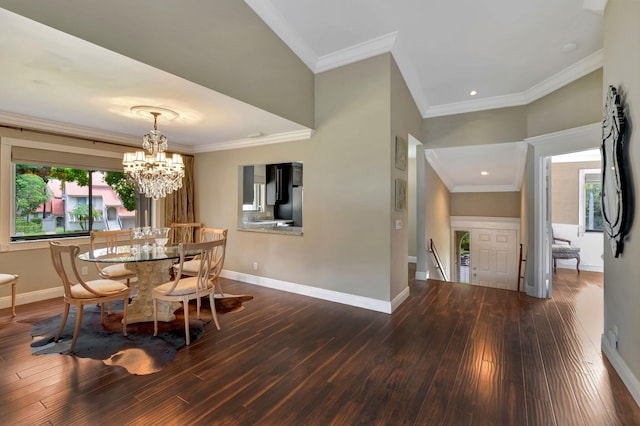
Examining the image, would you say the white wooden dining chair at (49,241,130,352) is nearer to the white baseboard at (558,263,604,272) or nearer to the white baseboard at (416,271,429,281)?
the white baseboard at (416,271,429,281)

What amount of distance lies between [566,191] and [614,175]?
538 cm

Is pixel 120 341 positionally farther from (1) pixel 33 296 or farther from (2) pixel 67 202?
(2) pixel 67 202

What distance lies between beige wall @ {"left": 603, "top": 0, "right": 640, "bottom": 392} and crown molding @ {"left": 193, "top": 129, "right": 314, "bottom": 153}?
317 centimetres

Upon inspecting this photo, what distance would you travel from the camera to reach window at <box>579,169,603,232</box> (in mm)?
6098

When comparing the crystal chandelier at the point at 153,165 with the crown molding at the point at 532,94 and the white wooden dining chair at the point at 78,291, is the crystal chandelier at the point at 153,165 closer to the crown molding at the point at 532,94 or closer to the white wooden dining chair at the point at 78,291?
the white wooden dining chair at the point at 78,291

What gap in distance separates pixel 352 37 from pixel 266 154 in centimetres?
218

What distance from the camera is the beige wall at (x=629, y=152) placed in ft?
6.44

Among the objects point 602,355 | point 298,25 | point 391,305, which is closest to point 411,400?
point 391,305

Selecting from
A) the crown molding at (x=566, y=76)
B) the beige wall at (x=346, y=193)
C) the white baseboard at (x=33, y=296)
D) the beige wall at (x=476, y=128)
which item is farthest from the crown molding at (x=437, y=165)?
the white baseboard at (x=33, y=296)

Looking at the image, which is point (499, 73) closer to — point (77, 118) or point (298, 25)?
point (298, 25)

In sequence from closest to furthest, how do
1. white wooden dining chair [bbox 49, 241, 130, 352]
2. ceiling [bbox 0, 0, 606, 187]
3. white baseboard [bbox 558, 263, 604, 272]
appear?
ceiling [bbox 0, 0, 606, 187] < white wooden dining chair [bbox 49, 241, 130, 352] < white baseboard [bbox 558, 263, 604, 272]

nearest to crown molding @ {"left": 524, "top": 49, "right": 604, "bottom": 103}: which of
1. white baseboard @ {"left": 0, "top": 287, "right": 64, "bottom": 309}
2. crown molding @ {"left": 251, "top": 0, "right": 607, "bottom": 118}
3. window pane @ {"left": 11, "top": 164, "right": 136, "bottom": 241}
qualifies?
crown molding @ {"left": 251, "top": 0, "right": 607, "bottom": 118}

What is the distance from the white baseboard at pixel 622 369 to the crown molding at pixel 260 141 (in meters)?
3.99

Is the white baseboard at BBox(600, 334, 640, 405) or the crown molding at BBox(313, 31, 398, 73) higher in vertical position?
the crown molding at BBox(313, 31, 398, 73)
